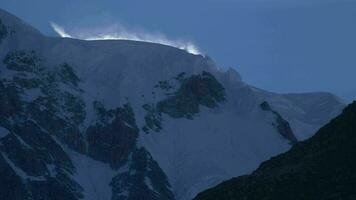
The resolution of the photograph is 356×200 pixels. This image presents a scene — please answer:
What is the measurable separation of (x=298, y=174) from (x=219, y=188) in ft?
21.5

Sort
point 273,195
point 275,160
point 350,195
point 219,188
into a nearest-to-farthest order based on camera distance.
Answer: point 350,195 < point 273,195 < point 219,188 < point 275,160

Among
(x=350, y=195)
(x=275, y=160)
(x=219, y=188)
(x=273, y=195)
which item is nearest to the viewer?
(x=350, y=195)

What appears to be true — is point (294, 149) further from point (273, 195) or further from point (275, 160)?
point (273, 195)

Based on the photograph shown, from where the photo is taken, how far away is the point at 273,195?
85.2m

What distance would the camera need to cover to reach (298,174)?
87500 mm

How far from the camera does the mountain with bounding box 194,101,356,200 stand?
274 ft

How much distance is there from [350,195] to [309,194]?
14.0 feet

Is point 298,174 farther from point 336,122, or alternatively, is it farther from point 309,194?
point 336,122

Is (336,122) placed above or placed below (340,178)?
above

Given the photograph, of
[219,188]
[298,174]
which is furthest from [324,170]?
[219,188]

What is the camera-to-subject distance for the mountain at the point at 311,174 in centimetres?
8350

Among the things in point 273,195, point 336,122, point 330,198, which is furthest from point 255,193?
A: point 336,122

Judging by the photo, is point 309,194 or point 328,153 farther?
point 328,153

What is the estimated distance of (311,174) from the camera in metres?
86.9
